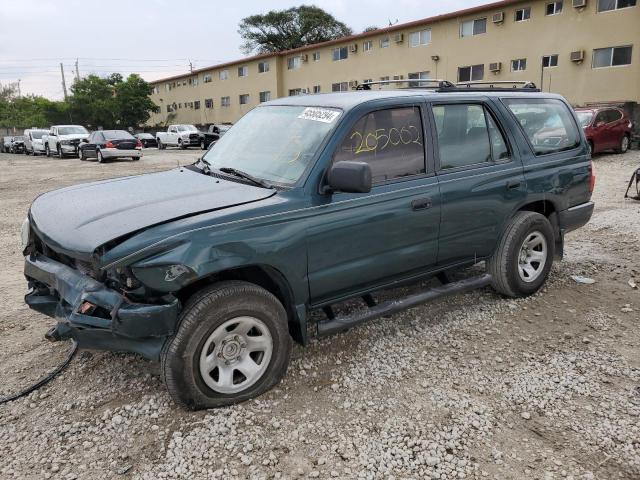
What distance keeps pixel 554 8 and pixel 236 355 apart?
2599cm

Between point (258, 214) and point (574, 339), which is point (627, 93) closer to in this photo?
point (574, 339)

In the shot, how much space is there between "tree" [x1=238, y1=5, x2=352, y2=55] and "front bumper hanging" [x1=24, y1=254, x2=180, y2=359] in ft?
169

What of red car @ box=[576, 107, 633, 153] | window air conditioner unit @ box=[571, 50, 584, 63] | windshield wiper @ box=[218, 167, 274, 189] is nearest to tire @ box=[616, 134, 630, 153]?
red car @ box=[576, 107, 633, 153]

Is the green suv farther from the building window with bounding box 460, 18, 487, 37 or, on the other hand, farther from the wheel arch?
the building window with bounding box 460, 18, 487, 37

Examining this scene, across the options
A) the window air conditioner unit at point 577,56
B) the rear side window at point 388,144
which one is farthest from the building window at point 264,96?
the rear side window at point 388,144

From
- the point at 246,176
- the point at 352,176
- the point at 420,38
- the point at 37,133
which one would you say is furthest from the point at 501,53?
the point at 37,133

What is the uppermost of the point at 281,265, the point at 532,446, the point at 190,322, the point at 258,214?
the point at 258,214

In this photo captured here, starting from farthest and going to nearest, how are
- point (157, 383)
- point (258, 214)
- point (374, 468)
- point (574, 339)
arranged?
point (574, 339) → point (157, 383) → point (258, 214) → point (374, 468)

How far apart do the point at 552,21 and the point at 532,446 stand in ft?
84.2

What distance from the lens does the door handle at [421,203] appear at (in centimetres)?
356

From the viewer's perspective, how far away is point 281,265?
3.01 metres

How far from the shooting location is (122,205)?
3.12 metres

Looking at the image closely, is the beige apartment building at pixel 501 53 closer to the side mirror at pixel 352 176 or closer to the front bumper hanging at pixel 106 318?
the side mirror at pixel 352 176

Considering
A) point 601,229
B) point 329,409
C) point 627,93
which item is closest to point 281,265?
point 329,409
